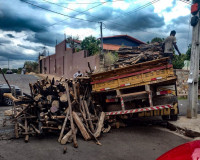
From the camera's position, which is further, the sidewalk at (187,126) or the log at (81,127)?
the sidewalk at (187,126)

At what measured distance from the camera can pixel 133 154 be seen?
4.71 metres

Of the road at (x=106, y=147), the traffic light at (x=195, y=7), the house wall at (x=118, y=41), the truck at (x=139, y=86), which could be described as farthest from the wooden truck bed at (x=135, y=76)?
the house wall at (x=118, y=41)

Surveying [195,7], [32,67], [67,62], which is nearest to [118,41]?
[67,62]

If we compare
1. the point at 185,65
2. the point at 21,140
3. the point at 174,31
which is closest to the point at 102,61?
the point at 174,31

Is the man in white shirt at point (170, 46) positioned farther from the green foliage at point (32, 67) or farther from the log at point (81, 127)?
the green foliage at point (32, 67)

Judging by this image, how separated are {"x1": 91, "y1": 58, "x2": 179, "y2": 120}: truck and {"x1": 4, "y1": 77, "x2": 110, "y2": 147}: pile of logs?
642 millimetres

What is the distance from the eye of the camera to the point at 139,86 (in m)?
6.73

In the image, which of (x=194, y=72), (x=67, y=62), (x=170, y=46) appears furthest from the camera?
(x=67, y=62)

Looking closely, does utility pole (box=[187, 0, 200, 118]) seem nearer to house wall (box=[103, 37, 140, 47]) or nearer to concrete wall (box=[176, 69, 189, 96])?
concrete wall (box=[176, 69, 189, 96])

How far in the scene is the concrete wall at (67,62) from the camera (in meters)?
19.6

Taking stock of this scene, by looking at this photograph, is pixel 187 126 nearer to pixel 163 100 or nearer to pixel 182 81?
pixel 163 100

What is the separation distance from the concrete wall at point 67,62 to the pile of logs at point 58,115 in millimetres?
11050

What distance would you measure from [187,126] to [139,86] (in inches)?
87.2

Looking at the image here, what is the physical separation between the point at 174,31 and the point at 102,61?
8986mm
